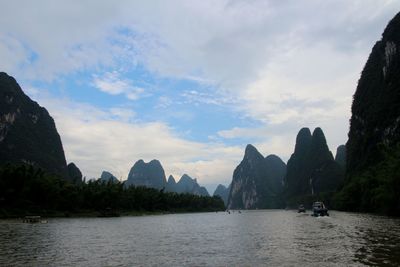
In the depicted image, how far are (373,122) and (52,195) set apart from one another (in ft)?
258

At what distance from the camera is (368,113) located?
4646 inches

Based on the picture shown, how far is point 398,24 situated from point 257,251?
107 meters

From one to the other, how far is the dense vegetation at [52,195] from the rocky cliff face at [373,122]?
46.9 m

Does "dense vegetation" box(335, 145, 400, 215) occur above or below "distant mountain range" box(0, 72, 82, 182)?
below

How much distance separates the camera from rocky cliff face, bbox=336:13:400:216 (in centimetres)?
8341

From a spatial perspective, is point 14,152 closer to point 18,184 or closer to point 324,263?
point 18,184

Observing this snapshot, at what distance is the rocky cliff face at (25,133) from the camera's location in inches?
5354

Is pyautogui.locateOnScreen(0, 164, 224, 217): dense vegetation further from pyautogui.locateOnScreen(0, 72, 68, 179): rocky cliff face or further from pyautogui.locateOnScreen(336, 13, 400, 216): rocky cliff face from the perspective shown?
pyautogui.locateOnScreen(0, 72, 68, 179): rocky cliff face

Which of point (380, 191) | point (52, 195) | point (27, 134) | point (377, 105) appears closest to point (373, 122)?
point (377, 105)

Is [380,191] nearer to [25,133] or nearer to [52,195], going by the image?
[52,195]

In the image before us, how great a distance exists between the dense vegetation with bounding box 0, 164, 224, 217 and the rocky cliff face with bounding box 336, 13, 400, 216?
154 feet

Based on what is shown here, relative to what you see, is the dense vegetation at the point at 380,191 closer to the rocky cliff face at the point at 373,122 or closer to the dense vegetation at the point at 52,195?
the rocky cliff face at the point at 373,122

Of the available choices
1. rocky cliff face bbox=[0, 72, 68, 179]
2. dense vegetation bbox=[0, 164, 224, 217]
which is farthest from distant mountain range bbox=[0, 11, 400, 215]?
dense vegetation bbox=[0, 164, 224, 217]

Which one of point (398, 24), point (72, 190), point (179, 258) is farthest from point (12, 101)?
point (179, 258)
